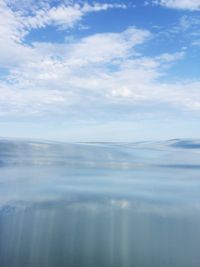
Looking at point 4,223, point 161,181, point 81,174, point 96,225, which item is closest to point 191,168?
point 161,181

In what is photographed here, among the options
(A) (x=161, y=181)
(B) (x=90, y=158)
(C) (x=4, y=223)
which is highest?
→ (B) (x=90, y=158)

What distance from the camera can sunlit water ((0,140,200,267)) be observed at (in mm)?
10305

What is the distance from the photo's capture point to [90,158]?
1934 cm

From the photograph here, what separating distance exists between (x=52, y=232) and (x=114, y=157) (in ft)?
30.0

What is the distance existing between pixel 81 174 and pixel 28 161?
3.90 metres

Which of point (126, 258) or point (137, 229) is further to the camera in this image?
point (137, 229)

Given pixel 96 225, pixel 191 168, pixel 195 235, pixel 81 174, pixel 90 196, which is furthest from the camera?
pixel 191 168

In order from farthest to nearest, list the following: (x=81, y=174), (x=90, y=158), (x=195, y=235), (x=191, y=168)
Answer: (x=90, y=158) < (x=191, y=168) < (x=81, y=174) < (x=195, y=235)

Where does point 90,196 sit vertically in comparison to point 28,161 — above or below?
below

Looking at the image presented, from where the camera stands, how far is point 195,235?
1146 centimetres

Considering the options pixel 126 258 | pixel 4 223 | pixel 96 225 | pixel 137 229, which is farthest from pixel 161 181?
pixel 4 223

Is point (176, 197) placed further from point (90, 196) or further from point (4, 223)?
point (4, 223)

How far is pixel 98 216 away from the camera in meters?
12.9

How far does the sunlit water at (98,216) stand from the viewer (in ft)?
33.8
